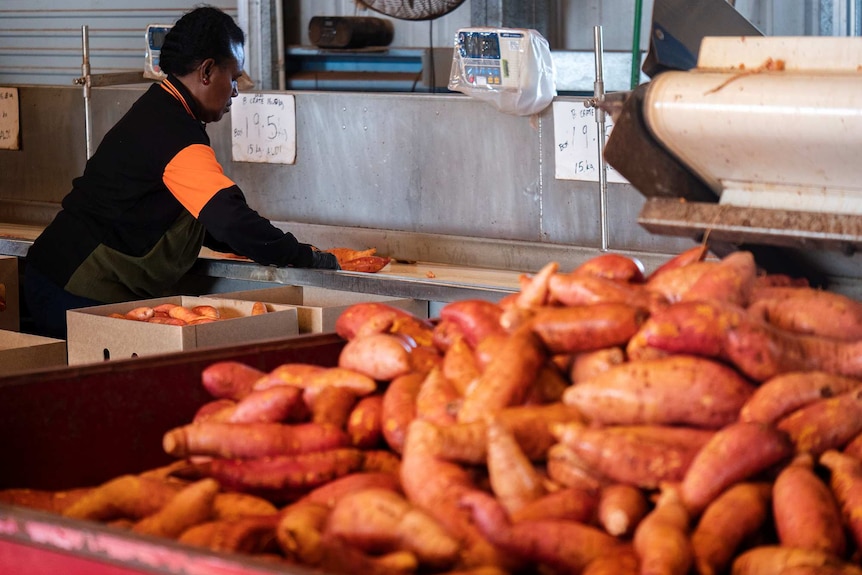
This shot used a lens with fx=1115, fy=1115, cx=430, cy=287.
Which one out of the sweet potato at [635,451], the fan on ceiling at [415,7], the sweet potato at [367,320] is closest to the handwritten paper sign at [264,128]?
the fan on ceiling at [415,7]

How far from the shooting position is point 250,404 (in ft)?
5.80

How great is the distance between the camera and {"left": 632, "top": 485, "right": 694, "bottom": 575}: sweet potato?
1219 millimetres

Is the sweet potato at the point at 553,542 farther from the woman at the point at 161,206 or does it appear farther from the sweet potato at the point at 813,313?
the woman at the point at 161,206

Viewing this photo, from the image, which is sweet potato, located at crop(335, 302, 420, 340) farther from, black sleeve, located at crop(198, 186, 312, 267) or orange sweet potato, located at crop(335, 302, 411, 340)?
black sleeve, located at crop(198, 186, 312, 267)

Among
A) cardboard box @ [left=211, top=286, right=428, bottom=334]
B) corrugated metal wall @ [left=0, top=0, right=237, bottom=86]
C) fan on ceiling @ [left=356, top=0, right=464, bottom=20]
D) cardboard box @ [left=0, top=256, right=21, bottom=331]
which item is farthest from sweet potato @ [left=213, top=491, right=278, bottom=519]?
corrugated metal wall @ [left=0, top=0, right=237, bottom=86]

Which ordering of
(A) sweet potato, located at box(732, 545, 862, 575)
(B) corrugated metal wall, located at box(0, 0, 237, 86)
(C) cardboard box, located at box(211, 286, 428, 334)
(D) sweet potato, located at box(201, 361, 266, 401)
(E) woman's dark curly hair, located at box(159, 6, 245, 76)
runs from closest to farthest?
(A) sweet potato, located at box(732, 545, 862, 575) < (D) sweet potato, located at box(201, 361, 266, 401) < (C) cardboard box, located at box(211, 286, 428, 334) < (E) woman's dark curly hair, located at box(159, 6, 245, 76) < (B) corrugated metal wall, located at box(0, 0, 237, 86)

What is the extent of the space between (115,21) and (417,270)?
153 inches

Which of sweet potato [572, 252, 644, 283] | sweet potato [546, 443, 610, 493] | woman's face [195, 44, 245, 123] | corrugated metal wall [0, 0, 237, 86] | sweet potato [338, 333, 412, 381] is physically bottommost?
sweet potato [546, 443, 610, 493]

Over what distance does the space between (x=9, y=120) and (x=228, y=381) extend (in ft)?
14.6

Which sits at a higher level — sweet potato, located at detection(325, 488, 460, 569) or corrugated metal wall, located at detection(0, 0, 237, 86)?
corrugated metal wall, located at detection(0, 0, 237, 86)

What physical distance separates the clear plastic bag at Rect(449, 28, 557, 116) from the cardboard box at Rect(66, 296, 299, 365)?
1.10 m

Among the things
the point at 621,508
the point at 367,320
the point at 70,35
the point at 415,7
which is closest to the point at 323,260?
the point at 415,7

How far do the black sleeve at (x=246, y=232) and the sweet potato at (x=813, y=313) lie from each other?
6.55ft

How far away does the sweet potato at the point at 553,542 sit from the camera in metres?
1.31
